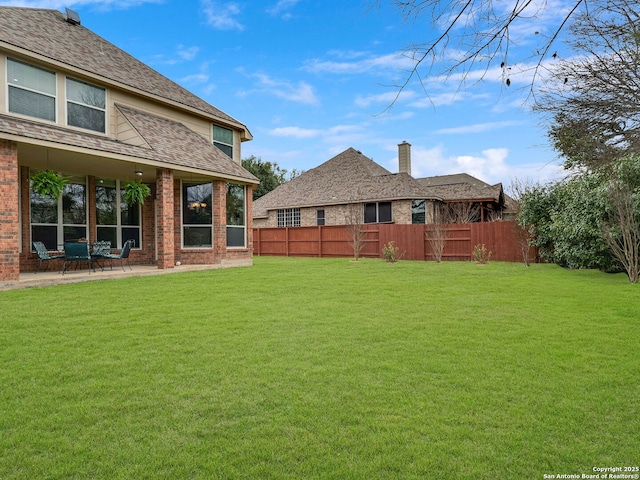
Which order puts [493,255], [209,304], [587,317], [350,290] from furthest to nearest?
[493,255], [350,290], [209,304], [587,317]

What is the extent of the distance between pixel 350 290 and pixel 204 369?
545 cm

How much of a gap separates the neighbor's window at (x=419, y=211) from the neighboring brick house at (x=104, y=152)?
1143 cm

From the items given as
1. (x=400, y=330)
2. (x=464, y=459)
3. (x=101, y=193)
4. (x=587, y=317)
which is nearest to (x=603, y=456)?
(x=464, y=459)

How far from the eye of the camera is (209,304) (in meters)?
7.25

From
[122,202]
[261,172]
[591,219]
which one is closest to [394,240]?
[591,219]

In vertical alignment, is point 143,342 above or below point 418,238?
below

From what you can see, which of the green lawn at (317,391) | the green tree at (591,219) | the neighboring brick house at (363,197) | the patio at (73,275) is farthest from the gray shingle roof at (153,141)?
the green tree at (591,219)

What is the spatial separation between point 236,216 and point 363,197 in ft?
37.7

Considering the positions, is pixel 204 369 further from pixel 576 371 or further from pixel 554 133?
pixel 554 133

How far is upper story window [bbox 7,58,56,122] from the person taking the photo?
9.91 meters

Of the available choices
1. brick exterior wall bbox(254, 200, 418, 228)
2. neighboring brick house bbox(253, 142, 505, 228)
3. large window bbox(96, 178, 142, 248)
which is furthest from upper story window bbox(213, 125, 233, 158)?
brick exterior wall bbox(254, 200, 418, 228)

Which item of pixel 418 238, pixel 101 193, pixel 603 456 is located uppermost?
pixel 101 193

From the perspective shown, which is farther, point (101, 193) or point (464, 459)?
point (101, 193)

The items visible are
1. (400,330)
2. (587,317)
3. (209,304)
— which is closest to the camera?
(400,330)
